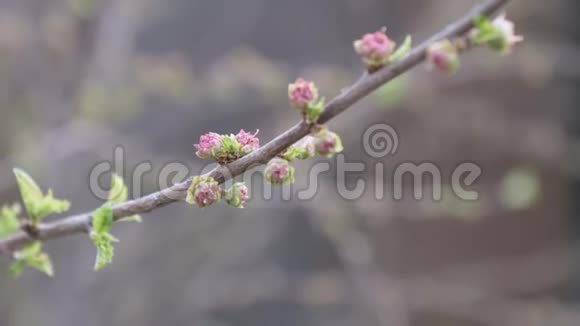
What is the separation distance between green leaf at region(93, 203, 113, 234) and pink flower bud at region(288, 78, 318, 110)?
334mm

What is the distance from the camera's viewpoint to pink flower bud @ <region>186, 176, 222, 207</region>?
2.40 feet

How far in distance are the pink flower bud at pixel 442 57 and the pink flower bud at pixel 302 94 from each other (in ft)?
0.45

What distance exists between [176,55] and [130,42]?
246 mm

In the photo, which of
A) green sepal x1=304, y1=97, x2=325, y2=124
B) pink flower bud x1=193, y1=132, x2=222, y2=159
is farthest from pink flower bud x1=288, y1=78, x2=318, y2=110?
pink flower bud x1=193, y1=132, x2=222, y2=159

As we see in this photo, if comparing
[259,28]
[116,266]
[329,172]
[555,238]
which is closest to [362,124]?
[329,172]

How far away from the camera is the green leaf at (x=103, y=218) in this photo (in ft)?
2.77

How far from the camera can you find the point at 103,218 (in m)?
0.85

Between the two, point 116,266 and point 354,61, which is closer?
point 116,266

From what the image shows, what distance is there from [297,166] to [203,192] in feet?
6.09

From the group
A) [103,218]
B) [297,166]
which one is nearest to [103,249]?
[103,218]

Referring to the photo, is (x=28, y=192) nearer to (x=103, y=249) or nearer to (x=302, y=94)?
(x=103, y=249)

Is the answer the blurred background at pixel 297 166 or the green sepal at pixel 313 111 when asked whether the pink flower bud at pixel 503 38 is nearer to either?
the green sepal at pixel 313 111

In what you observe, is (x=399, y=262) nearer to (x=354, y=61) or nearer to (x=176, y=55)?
(x=354, y=61)

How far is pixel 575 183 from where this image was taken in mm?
3818
